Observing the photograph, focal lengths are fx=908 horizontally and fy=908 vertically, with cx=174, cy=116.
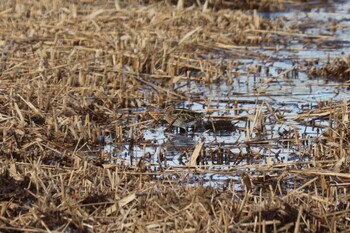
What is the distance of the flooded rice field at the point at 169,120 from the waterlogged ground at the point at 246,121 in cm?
2

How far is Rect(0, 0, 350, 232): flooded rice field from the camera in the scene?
483cm

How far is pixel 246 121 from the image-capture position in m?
7.54

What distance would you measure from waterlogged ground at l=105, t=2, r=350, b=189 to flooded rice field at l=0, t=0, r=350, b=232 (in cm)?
2

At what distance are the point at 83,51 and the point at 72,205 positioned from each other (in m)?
5.52

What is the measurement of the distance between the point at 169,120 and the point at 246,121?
663mm

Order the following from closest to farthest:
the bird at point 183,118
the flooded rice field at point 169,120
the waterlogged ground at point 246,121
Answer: the flooded rice field at point 169,120 < the waterlogged ground at point 246,121 < the bird at point 183,118

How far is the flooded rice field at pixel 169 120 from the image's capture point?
483 centimetres

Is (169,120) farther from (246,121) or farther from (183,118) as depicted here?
(246,121)

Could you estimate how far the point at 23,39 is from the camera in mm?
10609

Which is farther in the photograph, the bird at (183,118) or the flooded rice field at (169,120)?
the bird at (183,118)

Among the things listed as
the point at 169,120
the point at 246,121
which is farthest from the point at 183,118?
the point at 246,121

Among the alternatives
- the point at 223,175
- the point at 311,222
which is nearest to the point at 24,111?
the point at 223,175

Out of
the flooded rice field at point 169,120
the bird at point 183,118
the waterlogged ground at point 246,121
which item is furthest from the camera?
the bird at point 183,118

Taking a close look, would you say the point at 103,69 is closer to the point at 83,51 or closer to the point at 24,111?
the point at 83,51
